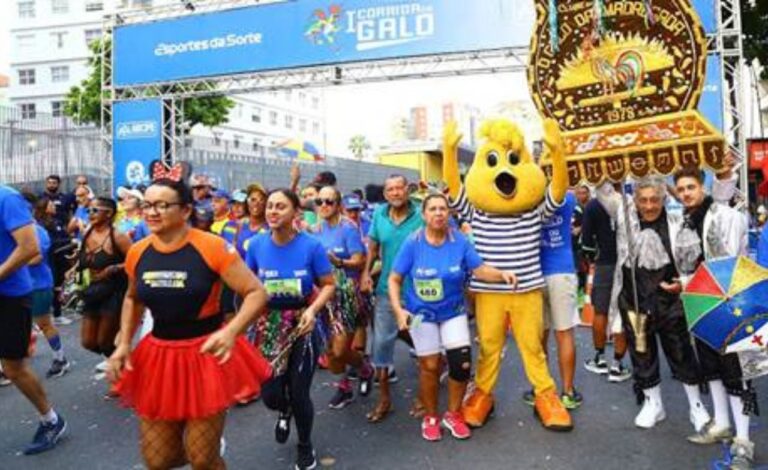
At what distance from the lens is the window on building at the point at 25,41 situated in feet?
148

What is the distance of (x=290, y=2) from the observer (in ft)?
42.2

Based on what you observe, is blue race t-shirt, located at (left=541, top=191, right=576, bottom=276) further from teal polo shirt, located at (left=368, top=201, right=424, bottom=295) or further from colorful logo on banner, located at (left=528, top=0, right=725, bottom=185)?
teal polo shirt, located at (left=368, top=201, right=424, bottom=295)

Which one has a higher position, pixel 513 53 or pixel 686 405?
pixel 513 53

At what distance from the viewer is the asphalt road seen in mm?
3938

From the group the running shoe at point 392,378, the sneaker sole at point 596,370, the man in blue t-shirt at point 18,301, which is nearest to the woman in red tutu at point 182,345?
the man in blue t-shirt at point 18,301

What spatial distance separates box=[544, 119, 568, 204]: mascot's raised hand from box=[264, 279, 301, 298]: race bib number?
1871 millimetres

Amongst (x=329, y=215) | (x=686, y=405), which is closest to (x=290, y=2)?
(x=329, y=215)

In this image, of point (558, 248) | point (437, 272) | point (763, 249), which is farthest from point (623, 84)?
point (437, 272)

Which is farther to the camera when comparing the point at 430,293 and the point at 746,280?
the point at 430,293

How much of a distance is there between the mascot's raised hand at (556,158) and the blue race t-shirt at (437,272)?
0.73 m

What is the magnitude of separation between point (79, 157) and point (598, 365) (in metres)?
12.1

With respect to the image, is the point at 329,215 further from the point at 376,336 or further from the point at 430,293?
the point at 430,293


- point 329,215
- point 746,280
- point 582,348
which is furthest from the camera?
point 582,348

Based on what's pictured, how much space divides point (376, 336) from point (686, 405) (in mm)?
2279
